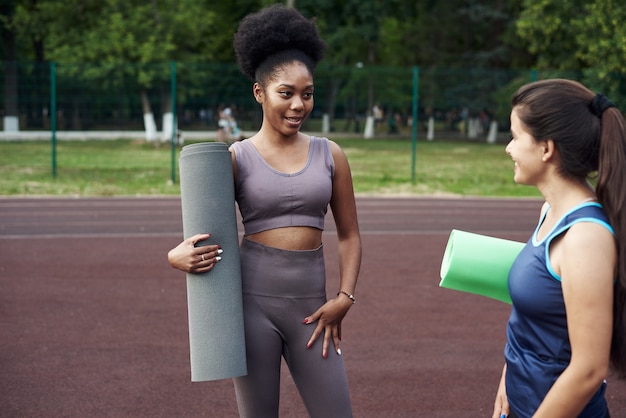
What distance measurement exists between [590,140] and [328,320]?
1169 mm

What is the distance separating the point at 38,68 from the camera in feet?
58.1

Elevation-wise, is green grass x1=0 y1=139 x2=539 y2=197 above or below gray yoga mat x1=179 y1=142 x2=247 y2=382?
below

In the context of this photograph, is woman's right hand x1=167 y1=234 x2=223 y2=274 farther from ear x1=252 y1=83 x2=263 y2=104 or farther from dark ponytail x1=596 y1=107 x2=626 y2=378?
dark ponytail x1=596 y1=107 x2=626 y2=378

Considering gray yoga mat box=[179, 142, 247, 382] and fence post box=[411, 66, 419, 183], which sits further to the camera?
fence post box=[411, 66, 419, 183]

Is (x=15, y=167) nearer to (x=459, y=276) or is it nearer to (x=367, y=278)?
(x=367, y=278)

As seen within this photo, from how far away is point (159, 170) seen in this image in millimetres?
19469

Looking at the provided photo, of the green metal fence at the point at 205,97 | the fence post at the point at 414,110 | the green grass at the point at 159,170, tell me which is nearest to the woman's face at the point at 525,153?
the green grass at the point at 159,170

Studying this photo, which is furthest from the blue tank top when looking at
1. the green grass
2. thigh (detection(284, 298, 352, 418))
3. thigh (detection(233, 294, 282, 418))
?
the green grass

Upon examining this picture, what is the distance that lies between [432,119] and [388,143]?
8.21 ft

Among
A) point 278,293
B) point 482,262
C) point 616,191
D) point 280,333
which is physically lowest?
point 280,333

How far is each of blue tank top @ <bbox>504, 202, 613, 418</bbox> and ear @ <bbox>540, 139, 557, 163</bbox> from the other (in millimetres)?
149

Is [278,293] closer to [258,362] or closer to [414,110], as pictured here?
[258,362]

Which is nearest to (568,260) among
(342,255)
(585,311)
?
(585,311)

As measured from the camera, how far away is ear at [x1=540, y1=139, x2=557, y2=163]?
2115mm
